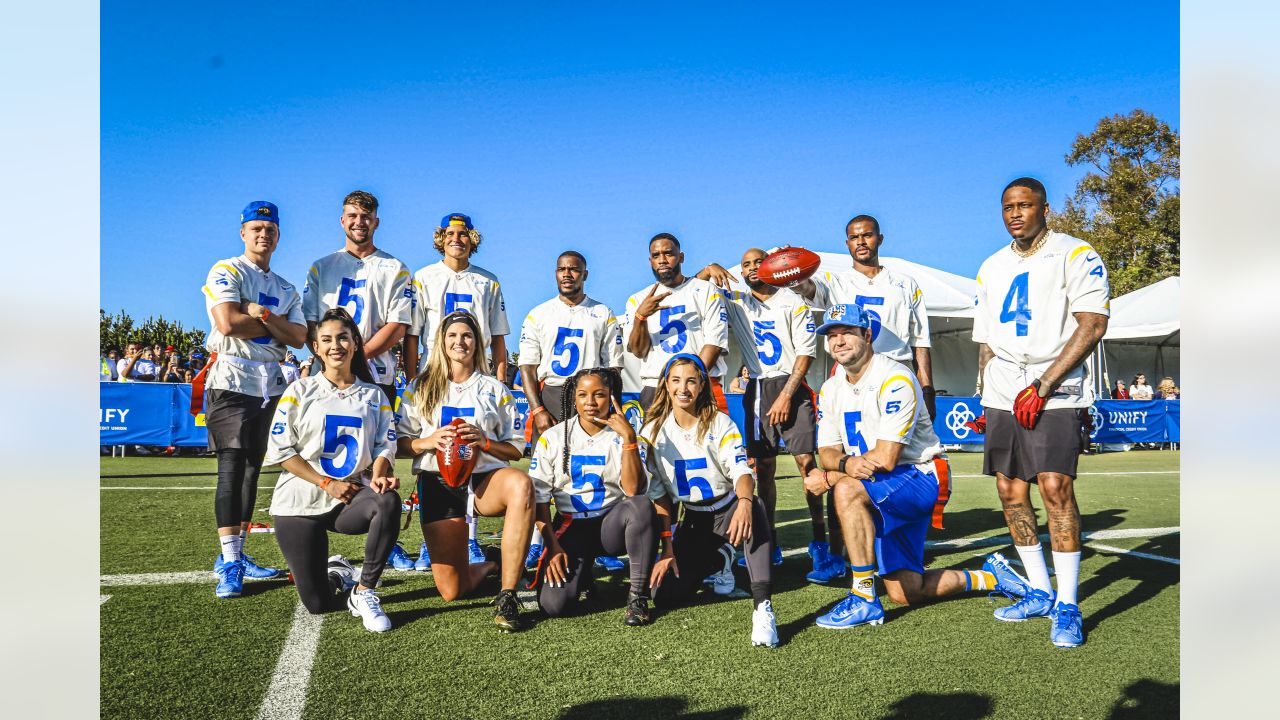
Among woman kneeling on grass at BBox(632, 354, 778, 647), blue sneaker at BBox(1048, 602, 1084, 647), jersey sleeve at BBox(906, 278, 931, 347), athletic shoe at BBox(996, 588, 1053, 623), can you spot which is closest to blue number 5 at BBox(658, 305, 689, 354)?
woman kneeling on grass at BBox(632, 354, 778, 647)

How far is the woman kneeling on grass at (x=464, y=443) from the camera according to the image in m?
4.30

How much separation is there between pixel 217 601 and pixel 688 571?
2.59 meters

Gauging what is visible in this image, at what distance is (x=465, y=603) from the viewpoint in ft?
14.7

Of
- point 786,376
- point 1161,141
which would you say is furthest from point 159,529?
point 1161,141

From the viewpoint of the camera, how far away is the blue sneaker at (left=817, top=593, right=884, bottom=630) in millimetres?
4004

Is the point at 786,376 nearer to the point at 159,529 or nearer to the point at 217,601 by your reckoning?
the point at 217,601

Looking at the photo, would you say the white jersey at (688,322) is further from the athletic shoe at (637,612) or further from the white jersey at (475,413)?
the athletic shoe at (637,612)

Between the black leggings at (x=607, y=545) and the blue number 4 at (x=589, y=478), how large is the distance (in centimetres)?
10

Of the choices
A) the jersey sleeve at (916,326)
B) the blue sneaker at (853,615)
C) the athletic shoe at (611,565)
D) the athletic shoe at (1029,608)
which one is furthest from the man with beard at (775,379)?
the athletic shoe at (1029,608)

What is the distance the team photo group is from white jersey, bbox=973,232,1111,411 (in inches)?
0.5

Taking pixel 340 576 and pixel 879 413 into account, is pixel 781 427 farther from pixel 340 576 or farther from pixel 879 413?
pixel 340 576

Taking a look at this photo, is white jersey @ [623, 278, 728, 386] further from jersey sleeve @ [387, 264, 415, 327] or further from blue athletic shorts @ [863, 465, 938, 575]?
blue athletic shorts @ [863, 465, 938, 575]

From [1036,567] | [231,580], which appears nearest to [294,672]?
[231,580]

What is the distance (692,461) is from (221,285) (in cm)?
290
